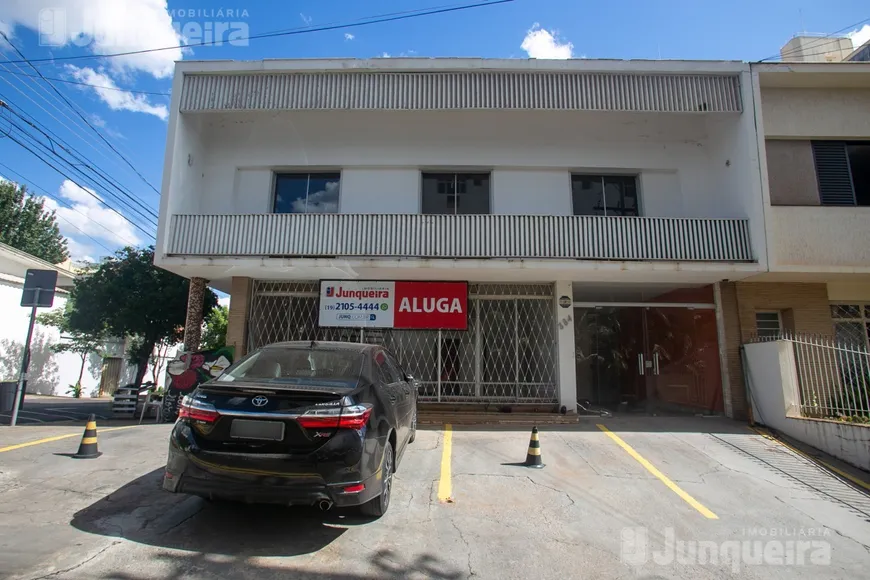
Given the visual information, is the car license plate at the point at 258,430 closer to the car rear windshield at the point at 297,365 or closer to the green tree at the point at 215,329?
the car rear windshield at the point at 297,365

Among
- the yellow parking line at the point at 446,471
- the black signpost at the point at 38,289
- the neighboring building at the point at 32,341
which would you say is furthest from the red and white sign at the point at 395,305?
the neighboring building at the point at 32,341

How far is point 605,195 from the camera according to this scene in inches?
437

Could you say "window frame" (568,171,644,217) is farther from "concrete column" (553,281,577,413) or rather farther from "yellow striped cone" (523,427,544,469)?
"yellow striped cone" (523,427,544,469)

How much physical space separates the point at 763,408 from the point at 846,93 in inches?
285

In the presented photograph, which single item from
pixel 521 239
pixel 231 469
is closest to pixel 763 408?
pixel 521 239

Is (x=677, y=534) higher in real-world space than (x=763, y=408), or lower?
lower

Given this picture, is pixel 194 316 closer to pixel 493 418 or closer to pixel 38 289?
pixel 38 289

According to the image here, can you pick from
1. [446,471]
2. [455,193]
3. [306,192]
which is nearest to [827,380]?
[446,471]

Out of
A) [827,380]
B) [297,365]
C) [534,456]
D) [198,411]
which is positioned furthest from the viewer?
[827,380]

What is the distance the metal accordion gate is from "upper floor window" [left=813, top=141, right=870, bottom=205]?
6115 millimetres

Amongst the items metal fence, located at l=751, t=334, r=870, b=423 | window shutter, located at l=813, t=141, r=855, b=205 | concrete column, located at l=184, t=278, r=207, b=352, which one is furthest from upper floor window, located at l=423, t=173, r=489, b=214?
window shutter, located at l=813, t=141, r=855, b=205

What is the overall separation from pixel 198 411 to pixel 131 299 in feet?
38.7

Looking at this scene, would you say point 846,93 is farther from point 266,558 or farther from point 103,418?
point 103,418

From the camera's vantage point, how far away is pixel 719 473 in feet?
20.5
